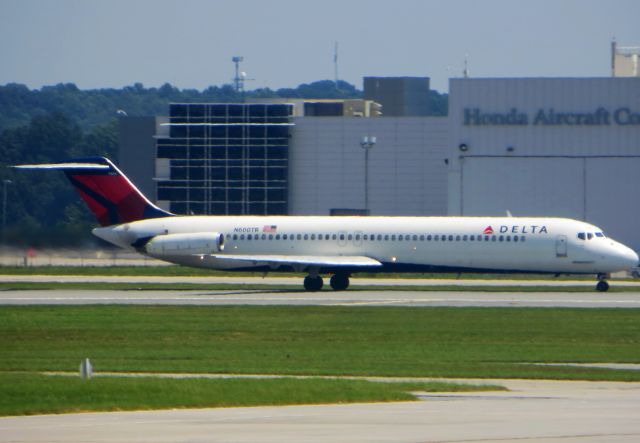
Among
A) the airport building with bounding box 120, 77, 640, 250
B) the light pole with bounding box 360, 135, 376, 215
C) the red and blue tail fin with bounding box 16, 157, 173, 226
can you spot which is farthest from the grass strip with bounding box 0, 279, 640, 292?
the light pole with bounding box 360, 135, 376, 215

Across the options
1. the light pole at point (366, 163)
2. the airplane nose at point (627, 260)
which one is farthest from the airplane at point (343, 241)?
the light pole at point (366, 163)

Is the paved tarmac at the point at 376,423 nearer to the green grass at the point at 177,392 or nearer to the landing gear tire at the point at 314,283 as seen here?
the green grass at the point at 177,392

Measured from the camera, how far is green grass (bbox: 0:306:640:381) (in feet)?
86.8

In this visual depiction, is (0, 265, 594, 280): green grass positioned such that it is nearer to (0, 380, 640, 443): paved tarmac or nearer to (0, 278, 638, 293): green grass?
(0, 278, 638, 293): green grass

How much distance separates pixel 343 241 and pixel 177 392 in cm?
3337

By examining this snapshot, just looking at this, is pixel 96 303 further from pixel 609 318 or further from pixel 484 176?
pixel 484 176

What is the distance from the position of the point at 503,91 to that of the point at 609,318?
41.5 m

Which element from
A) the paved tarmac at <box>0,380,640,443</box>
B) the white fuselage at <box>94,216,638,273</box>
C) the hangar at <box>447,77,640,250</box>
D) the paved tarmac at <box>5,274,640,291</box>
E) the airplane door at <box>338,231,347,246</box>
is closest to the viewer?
the paved tarmac at <box>0,380,640,443</box>

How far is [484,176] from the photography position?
78250mm

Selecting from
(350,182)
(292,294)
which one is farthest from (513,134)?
(292,294)

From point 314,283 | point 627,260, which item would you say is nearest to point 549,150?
point 627,260

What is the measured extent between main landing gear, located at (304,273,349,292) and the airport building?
25512 mm

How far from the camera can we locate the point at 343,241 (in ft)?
176

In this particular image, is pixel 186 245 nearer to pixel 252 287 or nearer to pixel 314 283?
pixel 252 287
